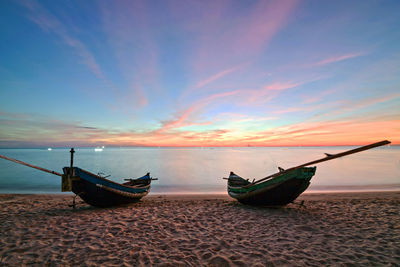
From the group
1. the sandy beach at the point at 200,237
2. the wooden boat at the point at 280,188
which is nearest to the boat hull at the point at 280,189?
the wooden boat at the point at 280,188

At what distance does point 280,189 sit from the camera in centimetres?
850

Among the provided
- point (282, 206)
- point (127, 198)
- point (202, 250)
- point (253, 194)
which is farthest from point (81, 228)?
point (282, 206)

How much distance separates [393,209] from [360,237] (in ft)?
17.2

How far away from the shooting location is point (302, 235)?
5.95 meters

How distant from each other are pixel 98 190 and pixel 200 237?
5.84m

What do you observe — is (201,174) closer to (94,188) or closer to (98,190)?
(98,190)

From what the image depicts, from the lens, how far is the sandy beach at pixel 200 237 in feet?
15.0

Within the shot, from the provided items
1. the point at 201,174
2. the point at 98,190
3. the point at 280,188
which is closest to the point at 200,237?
the point at 280,188

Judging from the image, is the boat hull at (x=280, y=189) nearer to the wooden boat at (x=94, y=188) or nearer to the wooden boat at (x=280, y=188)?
the wooden boat at (x=280, y=188)

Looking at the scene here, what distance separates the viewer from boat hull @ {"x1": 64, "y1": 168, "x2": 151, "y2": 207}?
27.4ft

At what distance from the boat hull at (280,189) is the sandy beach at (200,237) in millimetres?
544

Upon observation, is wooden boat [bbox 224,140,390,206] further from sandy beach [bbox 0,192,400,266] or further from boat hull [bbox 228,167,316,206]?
sandy beach [bbox 0,192,400,266]

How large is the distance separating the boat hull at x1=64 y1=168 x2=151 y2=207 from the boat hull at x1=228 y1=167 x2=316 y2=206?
21.5 ft

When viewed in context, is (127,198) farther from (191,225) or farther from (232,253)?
(232,253)
